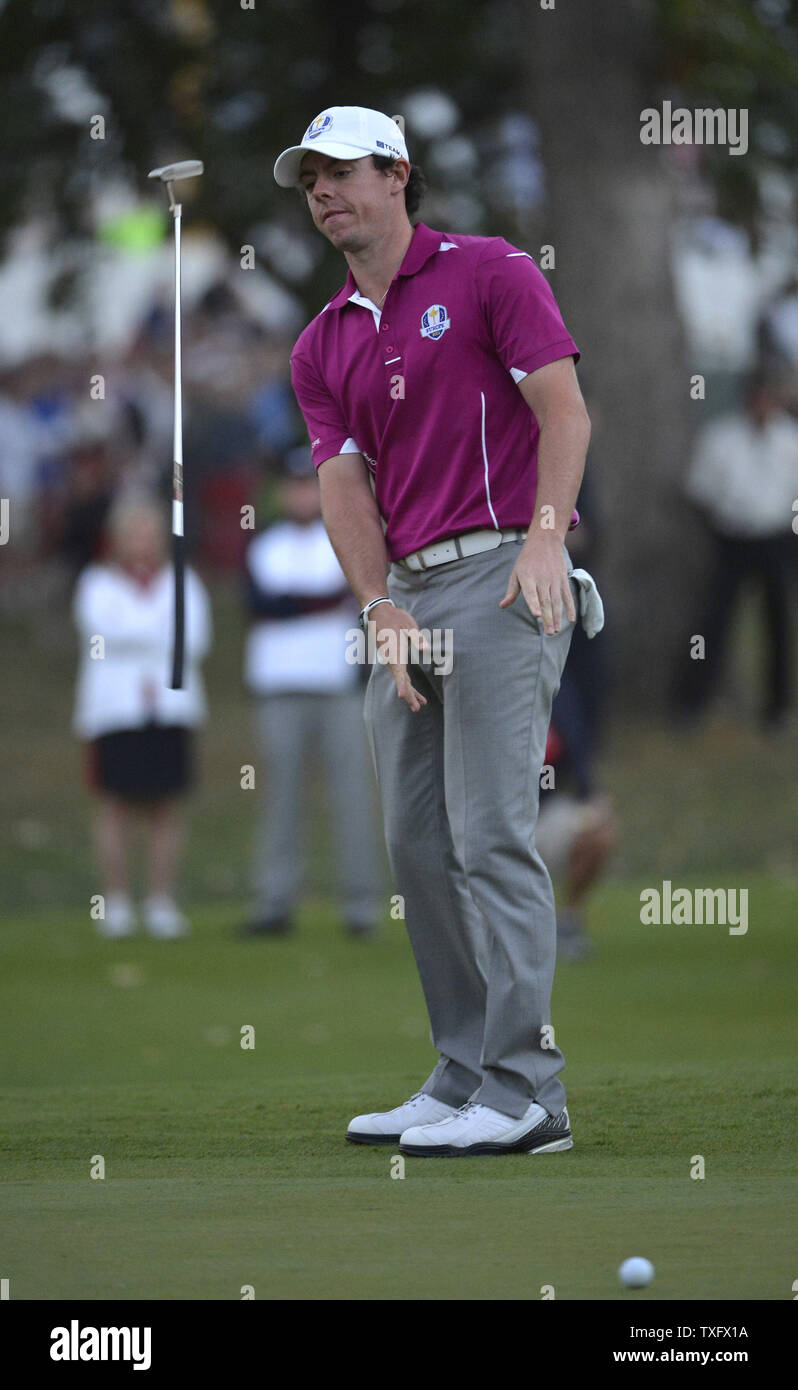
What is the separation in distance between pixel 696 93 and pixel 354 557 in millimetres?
11685

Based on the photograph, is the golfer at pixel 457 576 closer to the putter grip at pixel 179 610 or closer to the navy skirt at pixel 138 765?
the putter grip at pixel 179 610

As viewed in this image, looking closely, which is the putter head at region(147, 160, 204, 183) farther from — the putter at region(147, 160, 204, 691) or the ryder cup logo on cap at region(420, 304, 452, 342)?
the ryder cup logo on cap at region(420, 304, 452, 342)

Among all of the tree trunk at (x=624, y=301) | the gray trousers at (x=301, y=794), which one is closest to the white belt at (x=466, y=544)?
the gray trousers at (x=301, y=794)

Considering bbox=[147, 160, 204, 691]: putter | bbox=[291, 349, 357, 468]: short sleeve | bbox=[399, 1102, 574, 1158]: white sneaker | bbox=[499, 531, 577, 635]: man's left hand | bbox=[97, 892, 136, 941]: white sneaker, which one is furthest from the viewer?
bbox=[97, 892, 136, 941]: white sneaker

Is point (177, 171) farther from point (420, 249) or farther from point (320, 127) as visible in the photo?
point (420, 249)

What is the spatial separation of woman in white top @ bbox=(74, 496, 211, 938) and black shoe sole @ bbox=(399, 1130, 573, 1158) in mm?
6764

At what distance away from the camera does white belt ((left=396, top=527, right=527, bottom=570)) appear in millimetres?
5543

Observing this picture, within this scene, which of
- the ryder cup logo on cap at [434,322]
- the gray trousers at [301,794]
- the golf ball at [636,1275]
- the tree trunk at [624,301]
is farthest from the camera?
the tree trunk at [624,301]

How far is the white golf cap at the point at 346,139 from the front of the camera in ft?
18.3

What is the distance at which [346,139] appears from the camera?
5.59 metres

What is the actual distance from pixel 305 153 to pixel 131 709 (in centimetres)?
686

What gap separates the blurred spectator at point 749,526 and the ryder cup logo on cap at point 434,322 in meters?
11.1

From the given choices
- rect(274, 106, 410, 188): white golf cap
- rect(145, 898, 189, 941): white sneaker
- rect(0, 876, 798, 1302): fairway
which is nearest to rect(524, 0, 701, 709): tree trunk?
rect(145, 898, 189, 941): white sneaker

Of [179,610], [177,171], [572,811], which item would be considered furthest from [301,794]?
[179,610]
